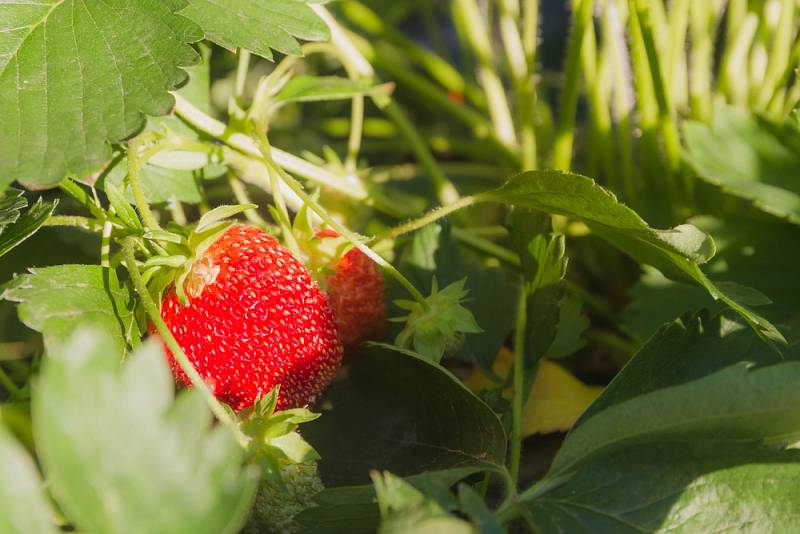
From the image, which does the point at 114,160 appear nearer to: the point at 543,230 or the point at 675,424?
the point at 543,230

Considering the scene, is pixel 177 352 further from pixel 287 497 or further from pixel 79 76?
pixel 79 76

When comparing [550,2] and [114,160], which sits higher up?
[114,160]

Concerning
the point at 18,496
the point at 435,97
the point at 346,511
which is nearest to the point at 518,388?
the point at 346,511

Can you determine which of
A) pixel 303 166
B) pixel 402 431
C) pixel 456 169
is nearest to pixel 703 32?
pixel 456 169

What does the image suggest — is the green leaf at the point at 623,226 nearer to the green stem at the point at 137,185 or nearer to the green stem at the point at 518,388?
the green stem at the point at 518,388

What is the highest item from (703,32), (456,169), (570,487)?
(703,32)

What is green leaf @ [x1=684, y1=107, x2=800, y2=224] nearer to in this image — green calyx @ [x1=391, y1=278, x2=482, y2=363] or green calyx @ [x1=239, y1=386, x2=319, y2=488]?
green calyx @ [x1=391, y1=278, x2=482, y2=363]

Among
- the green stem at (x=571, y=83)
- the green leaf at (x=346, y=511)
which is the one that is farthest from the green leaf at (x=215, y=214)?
the green stem at (x=571, y=83)
